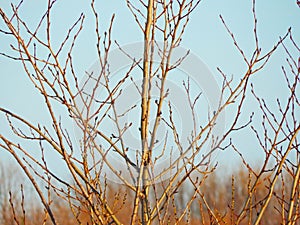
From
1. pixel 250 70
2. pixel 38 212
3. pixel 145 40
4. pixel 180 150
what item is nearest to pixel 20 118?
pixel 145 40

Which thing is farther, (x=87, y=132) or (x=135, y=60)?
(x=135, y=60)

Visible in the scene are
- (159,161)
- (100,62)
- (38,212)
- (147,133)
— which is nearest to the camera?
(147,133)

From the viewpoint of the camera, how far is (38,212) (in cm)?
2098

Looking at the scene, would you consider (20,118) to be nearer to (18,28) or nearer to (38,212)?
(18,28)

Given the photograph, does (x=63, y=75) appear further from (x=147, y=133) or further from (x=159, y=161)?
(x=159, y=161)

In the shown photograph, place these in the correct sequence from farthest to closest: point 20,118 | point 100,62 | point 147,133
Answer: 1. point 100,62
2. point 147,133
3. point 20,118

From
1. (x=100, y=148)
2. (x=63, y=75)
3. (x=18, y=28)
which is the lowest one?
(x=100, y=148)

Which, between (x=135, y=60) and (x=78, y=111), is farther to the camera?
(x=135, y=60)

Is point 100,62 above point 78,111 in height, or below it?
above

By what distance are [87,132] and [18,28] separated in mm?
505

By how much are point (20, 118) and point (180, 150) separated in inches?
29.4

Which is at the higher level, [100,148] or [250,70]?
[250,70]

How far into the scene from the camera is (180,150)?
96.6 inches

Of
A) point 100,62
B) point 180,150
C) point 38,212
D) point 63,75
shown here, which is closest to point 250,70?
point 180,150
